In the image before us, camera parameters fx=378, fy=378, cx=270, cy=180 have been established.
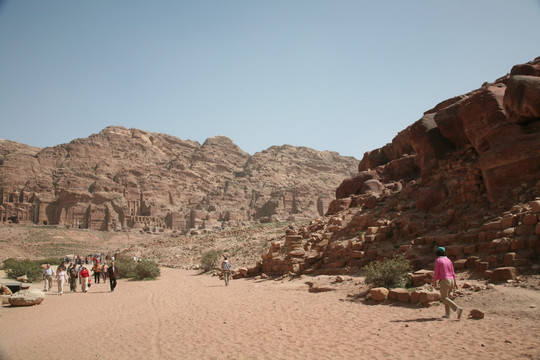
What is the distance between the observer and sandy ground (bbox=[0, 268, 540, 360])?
6.37m

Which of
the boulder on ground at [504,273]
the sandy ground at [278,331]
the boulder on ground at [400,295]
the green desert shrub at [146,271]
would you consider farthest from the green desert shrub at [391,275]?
the green desert shrub at [146,271]

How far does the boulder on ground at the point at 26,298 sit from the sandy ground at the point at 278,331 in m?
0.51

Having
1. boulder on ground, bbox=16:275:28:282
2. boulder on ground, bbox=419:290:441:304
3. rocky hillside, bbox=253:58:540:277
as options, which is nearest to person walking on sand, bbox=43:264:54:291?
boulder on ground, bbox=16:275:28:282

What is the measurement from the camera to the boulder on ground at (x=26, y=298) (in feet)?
42.8

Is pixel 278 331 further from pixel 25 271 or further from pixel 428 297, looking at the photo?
pixel 25 271

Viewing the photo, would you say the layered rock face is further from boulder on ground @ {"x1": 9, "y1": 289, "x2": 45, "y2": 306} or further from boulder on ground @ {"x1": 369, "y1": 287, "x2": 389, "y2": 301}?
boulder on ground @ {"x1": 369, "y1": 287, "x2": 389, "y2": 301}

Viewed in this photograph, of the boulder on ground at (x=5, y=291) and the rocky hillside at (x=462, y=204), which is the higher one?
the rocky hillside at (x=462, y=204)

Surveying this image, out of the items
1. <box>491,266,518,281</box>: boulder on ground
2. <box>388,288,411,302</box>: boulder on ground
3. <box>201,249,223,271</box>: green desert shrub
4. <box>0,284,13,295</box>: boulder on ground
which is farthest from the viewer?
<box>201,249,223,271</box>: green desert shrub

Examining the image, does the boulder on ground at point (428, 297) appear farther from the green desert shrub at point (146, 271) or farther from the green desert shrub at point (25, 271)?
the green desert shrub at point (25, 271)

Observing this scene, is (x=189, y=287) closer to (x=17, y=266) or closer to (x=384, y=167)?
(x=17, y=266)

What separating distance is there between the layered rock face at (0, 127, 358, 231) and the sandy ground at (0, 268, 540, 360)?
171ft

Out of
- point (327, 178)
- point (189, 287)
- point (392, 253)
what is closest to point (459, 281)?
point (392, 253)

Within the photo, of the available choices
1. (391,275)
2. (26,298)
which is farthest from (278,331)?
(26,298)

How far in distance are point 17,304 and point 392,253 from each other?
13.4 metres
